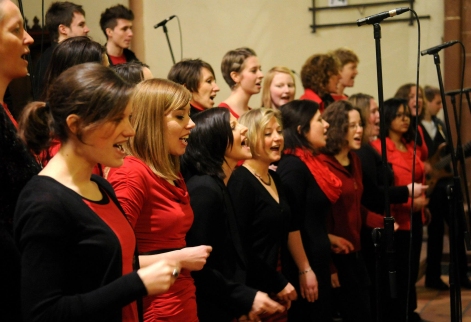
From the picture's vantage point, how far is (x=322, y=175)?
3.68 metres

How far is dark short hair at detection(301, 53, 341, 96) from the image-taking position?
491 cm

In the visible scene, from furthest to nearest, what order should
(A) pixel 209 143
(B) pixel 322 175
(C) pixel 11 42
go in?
(B) pixel 322 175
(A) pixel 209 143
(C) pixel 11 42

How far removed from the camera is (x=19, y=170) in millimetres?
1755

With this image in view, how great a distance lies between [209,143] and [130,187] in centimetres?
74

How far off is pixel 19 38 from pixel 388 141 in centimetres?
314

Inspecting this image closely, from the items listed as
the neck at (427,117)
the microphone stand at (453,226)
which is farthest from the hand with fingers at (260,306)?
the neck at (427,117)

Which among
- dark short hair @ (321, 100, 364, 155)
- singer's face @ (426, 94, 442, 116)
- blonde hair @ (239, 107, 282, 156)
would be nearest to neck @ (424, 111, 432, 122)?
singer's face @ (426, 94, 442, 116)

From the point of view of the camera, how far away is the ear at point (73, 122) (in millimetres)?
1690

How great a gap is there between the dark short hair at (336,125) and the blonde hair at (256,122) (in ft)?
2.07

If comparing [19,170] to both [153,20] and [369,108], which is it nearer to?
[369,108]

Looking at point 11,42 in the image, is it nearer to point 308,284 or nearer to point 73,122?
point 73,122

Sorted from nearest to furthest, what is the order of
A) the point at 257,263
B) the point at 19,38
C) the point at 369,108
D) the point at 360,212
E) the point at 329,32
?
the point at 19,38 → the point at 257,263 → the point at 360,212 → the point at 369,108 → the point at 329,32

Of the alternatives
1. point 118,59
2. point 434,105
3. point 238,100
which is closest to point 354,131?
point 238,100

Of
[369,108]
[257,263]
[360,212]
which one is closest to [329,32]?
[369,108]
